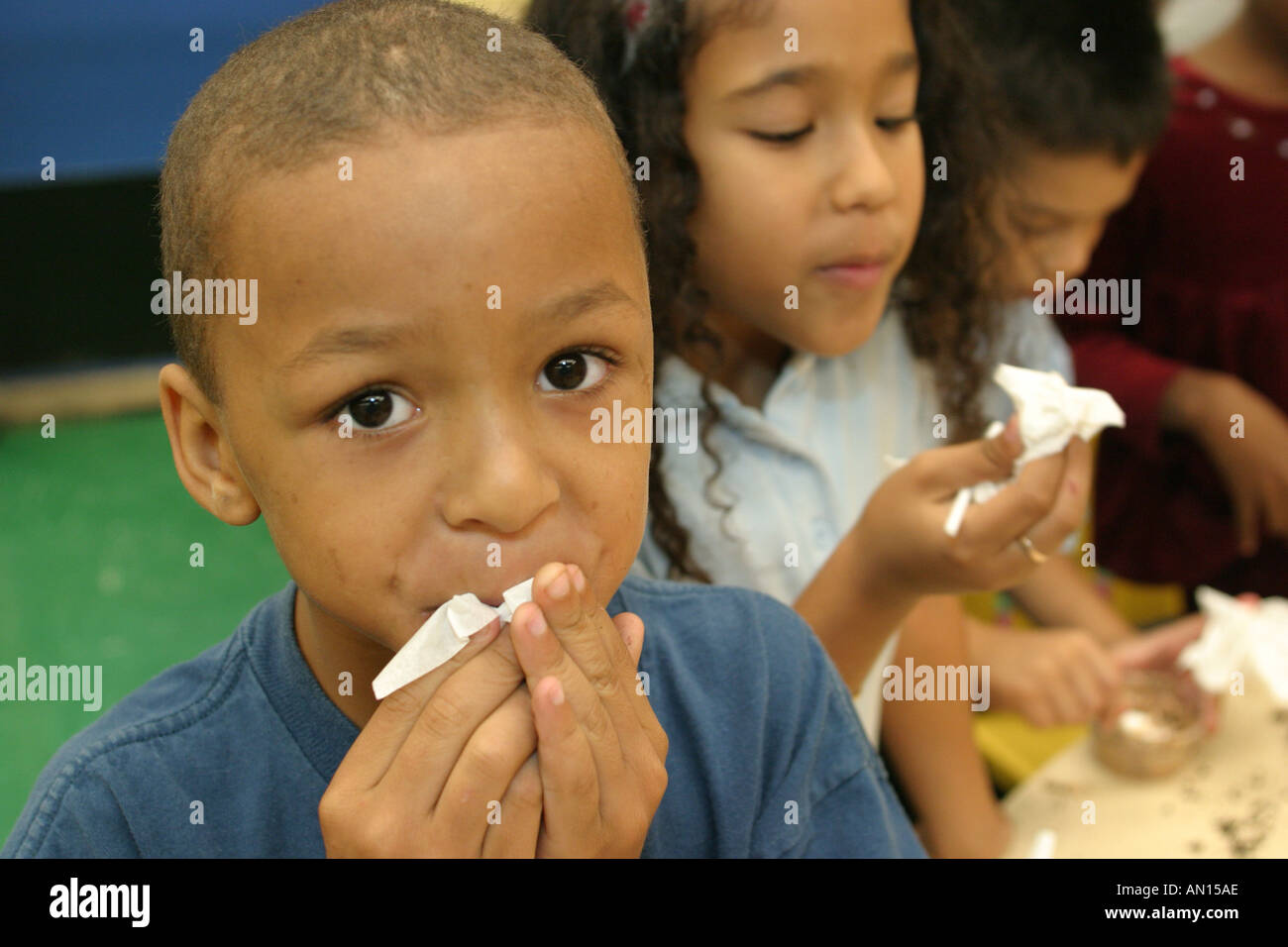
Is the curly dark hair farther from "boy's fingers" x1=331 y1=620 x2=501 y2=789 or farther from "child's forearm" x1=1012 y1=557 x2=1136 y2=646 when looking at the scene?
"boy's fingers" x1=331 y1=620 x2=501 y2=789

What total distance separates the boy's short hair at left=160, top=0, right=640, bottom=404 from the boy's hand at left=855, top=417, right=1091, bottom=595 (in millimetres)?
556

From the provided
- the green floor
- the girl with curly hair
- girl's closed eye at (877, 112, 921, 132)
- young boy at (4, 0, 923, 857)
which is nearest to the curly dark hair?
the girl with curly hair

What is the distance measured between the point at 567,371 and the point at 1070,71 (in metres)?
1.31

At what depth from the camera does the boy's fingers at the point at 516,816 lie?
0.78m

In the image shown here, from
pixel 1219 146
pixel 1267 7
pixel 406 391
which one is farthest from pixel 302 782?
pixel 1267 7

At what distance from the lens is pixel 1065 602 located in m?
1.99

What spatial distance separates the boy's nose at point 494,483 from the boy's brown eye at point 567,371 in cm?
6

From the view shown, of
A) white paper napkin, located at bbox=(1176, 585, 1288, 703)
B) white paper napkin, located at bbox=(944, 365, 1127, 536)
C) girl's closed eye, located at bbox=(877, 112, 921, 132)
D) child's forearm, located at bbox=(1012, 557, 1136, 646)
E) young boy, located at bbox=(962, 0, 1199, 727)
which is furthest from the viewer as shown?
child's forearm, located at bbox=(1012, 557, 1136, 646)

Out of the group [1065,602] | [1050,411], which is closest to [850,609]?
[1050,411]

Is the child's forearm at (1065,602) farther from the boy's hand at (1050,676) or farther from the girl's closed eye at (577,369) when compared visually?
the girl's closed eye at (577,369)

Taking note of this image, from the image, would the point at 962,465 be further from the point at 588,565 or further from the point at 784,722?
the point at 588,565

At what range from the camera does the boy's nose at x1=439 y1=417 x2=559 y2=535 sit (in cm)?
Result: 73

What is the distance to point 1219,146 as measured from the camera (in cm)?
214

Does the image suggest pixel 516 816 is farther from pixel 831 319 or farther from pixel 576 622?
pixel 831 319
